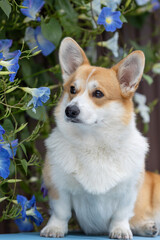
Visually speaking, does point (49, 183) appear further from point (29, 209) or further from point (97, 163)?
point (97, 163)

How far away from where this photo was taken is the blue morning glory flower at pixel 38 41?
7.93 ft

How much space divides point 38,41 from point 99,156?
0.80 metres

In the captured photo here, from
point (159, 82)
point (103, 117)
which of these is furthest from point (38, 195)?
point (159, 82)

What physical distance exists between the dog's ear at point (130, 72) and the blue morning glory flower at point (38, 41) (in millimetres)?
444

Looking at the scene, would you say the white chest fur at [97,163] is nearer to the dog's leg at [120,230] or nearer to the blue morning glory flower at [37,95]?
the dog's leg at [120,230]

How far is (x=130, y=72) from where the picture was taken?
218 cm

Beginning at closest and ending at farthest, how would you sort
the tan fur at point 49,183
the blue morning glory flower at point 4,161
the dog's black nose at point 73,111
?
the blue morning glory flower at point 4,161 < the dog's black nose at point 73,111 < the tan fur at point 49,183

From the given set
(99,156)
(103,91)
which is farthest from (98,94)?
(99,156)

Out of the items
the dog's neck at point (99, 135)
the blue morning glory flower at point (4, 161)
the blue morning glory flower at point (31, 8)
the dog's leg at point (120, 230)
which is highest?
the blue morning glory flower at point (31, 8)

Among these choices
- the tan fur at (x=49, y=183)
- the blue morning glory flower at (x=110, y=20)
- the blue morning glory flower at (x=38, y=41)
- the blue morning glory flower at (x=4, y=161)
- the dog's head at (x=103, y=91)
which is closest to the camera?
the blue morning glory flower at (x=4, y=161)

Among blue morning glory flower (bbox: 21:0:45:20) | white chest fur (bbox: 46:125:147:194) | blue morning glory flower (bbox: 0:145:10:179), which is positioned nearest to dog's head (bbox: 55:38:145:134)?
white chest fur (bbox: 46:125:147:194)

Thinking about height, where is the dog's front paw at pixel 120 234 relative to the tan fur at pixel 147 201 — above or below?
above

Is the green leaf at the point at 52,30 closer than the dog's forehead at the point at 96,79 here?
No

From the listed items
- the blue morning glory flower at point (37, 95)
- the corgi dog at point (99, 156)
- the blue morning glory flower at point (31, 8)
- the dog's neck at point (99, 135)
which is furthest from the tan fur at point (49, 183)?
the blue morning glory flower at point (31, 8)
